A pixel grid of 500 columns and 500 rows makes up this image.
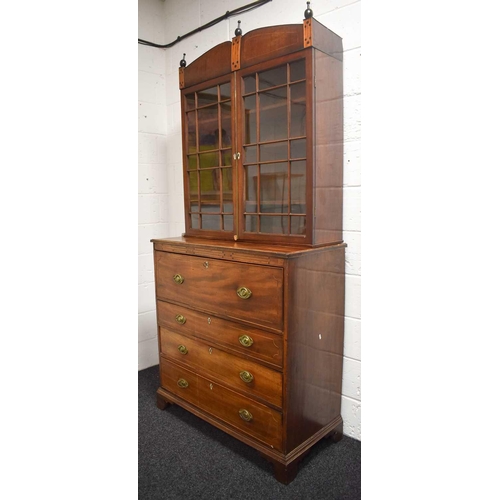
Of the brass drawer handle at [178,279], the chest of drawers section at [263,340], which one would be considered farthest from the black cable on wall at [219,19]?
the brass drawer handle at [178,279]

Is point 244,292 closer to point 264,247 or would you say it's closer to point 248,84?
point 264,247

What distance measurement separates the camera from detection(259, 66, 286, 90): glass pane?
108 cm

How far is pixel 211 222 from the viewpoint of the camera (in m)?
1.35

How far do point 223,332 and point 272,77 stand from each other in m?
0.77

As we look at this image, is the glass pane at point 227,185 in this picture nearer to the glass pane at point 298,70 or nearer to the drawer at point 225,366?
the glass pane at point 298,70

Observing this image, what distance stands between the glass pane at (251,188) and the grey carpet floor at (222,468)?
73 cm

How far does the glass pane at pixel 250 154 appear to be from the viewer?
1174mm

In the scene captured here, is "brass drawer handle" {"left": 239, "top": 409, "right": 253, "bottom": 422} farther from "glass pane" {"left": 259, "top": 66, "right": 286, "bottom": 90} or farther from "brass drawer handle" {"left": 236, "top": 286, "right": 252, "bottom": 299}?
"glass pane" {"left": 259, "top": 66, "right": 286, "bottom": 90}

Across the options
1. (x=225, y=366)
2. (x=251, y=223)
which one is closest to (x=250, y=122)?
(x=251, y=223)
